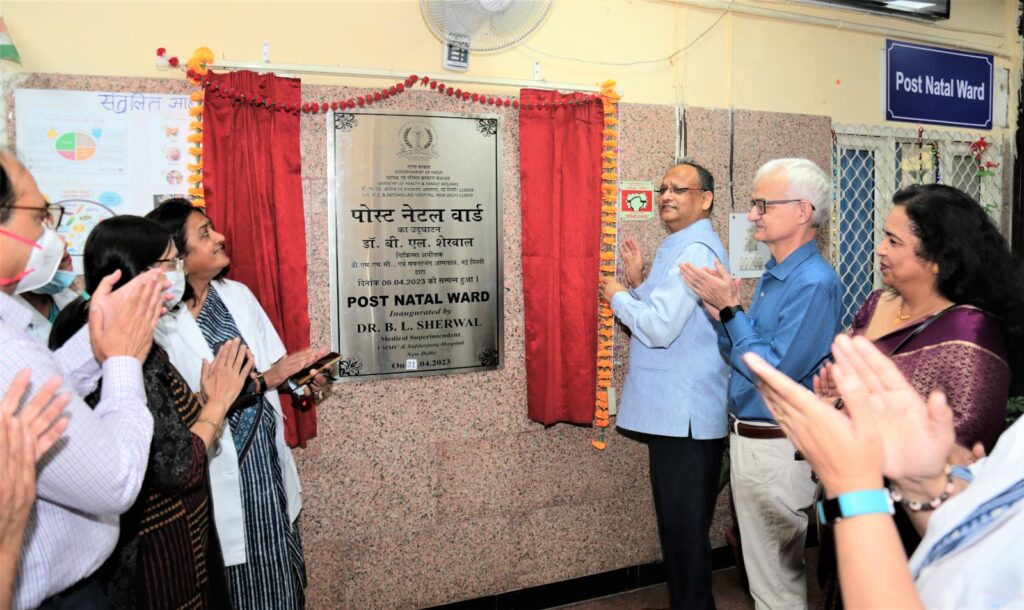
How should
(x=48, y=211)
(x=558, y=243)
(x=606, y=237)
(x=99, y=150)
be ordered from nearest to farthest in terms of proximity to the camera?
1. (x=48, y=211)
2. (x=99, y=150)
3. (x=558, y=243)
4. (x=606, y=237)

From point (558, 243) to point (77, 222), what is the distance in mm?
1705

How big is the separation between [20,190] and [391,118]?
1438mm

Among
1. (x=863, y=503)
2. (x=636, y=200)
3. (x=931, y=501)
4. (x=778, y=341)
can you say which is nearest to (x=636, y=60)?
(x=636, y=200)

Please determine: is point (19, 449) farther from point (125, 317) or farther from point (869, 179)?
point (869, 179)

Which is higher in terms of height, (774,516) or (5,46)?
(5,46)

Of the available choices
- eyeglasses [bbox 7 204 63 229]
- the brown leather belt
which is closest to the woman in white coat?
eyeglasses [bbox 7 204 63 229]

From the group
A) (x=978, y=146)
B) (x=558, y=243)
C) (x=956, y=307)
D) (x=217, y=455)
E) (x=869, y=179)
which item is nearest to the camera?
(x=956, y=307)

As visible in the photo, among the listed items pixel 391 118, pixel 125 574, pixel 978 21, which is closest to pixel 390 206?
pixel 391 118

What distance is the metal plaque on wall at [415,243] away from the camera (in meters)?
2.43

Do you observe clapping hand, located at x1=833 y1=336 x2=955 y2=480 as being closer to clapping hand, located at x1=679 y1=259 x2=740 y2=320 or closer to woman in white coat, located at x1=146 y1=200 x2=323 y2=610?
clapping hand, located at x1=679 y1=259 x2=740 y2=320

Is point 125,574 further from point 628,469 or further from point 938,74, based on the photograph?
point 938,74

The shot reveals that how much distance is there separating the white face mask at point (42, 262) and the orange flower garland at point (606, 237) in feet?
6.50

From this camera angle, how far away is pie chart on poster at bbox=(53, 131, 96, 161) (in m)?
2.11

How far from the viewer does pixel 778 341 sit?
202cm
